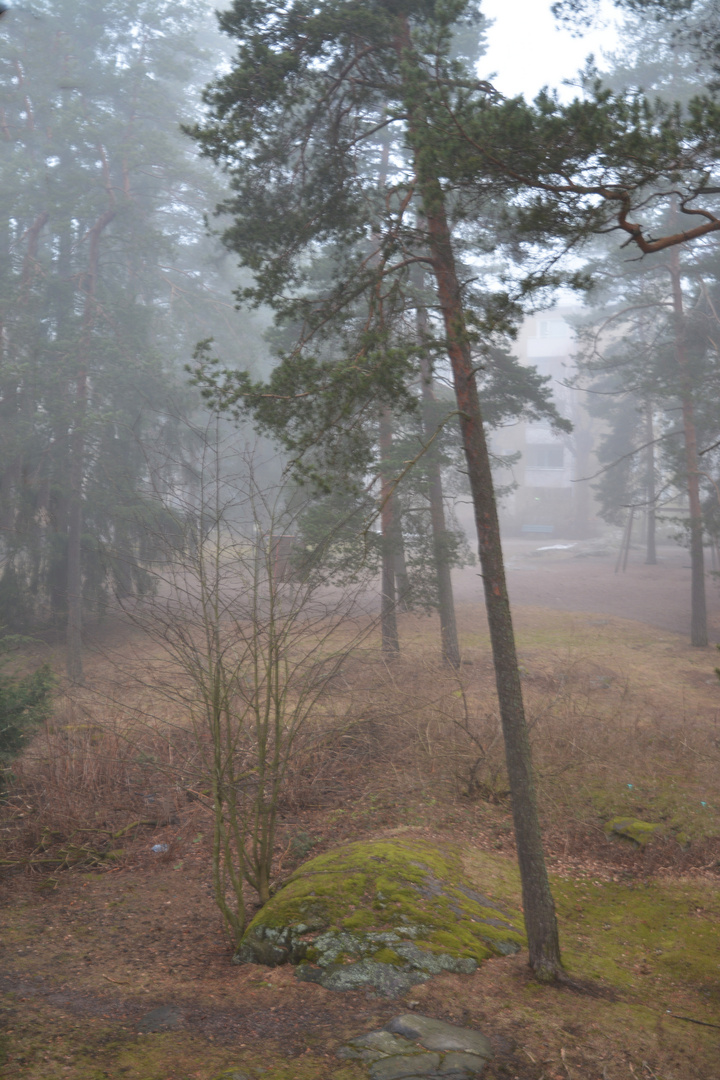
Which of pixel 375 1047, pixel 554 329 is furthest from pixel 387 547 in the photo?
pixel 554 329

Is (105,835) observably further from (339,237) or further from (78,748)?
(339,237)

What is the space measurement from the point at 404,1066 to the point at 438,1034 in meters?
0.43

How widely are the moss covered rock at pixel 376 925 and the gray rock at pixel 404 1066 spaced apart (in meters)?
0.87

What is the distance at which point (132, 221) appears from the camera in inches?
824

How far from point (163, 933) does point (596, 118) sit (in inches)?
292

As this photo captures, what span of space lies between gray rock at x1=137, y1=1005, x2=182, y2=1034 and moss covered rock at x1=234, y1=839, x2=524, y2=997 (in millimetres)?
868

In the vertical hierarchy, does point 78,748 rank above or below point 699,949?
above

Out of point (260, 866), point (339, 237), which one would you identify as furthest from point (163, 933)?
point (339, 237)

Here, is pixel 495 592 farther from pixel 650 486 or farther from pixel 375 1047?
pixel 650 486

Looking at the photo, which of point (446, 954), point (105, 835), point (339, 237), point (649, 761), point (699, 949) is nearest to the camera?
point (446, 954)

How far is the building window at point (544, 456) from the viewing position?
165ft

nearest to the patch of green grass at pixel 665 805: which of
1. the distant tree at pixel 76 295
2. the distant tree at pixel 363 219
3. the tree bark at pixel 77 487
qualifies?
the distant tree at pixel 363 219

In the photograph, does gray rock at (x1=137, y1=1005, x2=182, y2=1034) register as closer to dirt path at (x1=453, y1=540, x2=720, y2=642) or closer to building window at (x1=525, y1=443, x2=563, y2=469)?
dirt path at (x1=453, y1=540, x2=720, y2=642)

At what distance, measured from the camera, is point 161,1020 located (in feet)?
15.5
